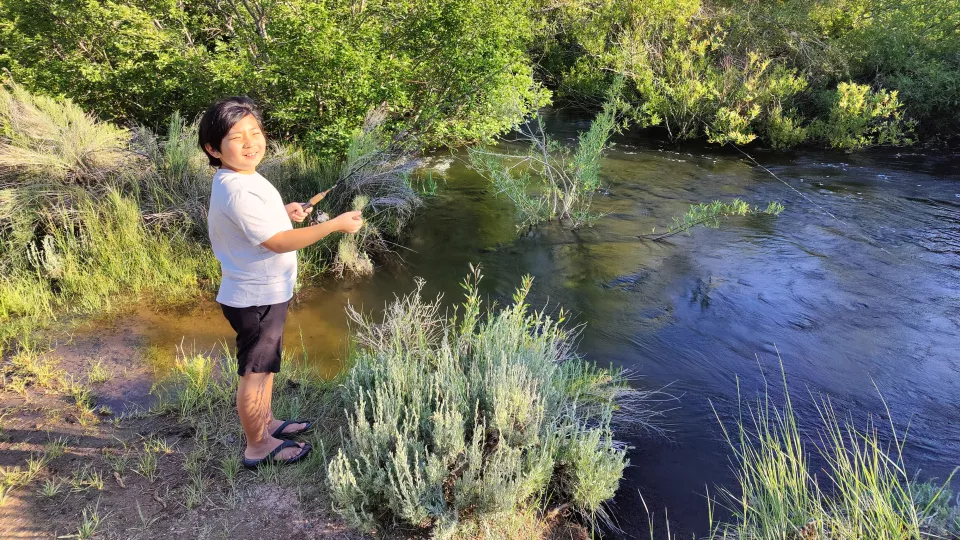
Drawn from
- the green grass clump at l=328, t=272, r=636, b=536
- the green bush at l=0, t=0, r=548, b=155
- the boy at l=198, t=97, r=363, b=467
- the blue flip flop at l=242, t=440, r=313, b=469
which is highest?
the green bush at l=0, t=0, r=548, b=155

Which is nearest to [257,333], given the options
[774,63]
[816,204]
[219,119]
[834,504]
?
[219,119]

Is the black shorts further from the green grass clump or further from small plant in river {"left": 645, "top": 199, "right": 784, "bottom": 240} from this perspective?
small plant in river {"left": 645, "top": 199, "right": 784, "bottom": 240}

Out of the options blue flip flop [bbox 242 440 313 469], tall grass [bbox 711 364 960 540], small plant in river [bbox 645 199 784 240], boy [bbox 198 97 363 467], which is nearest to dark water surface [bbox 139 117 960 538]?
small plant in river [bbox 645 199 784 240]

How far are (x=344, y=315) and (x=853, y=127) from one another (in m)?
11.5

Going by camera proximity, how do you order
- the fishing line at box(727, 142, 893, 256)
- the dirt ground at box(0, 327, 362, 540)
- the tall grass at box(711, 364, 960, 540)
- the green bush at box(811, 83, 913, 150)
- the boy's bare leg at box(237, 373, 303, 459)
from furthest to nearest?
the green bush at box(811, 83, 913, 150) → the fishing line at box(727, 142, 893, 256) → the boy's bare leg at box(237, 373, 303, 459) → the dirt ground at box(0, 327, 362, 540) → the tall grass at box(711, 364, 960, 540)

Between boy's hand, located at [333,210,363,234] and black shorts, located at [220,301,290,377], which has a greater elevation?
boy's hand, located at [333,210,363,234]

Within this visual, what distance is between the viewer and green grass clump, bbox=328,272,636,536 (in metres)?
2.76

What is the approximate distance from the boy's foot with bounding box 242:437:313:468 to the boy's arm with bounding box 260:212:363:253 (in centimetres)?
127

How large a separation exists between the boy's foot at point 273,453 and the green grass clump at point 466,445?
0.28 m

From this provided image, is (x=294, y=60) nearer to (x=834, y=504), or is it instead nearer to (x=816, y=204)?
(x=834, y=504)

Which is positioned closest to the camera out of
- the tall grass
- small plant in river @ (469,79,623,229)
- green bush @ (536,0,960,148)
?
the tall grass

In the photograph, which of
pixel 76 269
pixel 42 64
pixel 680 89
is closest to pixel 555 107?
pixel 680 89

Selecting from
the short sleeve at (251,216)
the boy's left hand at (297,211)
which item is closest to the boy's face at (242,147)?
the short sleeve at (251,216)

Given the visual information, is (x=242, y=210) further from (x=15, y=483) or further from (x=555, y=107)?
(x=555, y=107)
